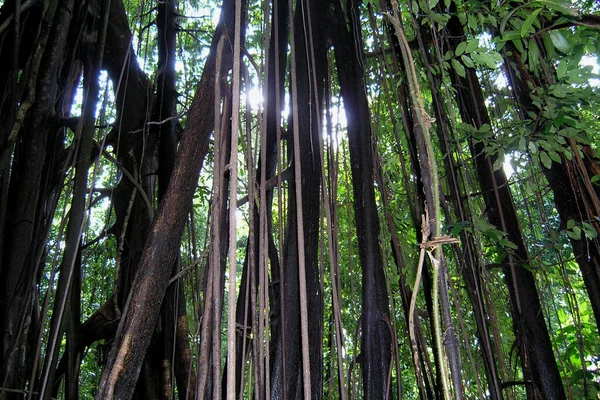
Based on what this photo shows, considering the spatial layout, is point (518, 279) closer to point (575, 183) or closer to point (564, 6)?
point (575, 183)

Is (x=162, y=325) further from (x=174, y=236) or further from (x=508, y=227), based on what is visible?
(x=508, y=227)

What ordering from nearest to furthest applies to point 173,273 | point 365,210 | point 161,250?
point 161,250, point 365,210, point 173,273

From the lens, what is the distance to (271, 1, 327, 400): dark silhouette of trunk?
115 centimetres

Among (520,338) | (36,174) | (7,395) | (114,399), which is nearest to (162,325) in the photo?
(7,395)

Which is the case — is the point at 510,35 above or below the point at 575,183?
above

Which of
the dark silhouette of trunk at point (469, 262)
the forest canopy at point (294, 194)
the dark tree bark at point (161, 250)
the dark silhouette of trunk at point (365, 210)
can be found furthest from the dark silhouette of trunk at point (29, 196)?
the dark silhouette of trunk at point (469, 262)

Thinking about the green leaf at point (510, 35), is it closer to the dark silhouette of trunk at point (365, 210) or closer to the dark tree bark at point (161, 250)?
the dark silhouette of trunk at point (365, 210)

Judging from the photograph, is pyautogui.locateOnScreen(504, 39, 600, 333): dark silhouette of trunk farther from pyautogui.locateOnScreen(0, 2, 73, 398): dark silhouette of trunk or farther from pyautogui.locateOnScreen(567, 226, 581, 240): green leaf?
pyautogui.locateOnScreen(0, 2, 73, 398): dark silhouette of trunk

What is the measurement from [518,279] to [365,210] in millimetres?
693

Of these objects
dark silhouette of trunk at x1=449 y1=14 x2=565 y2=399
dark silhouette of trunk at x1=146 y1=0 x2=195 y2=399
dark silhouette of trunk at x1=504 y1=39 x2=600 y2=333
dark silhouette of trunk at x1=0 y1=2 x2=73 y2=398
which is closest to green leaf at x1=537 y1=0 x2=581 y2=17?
dark silhouette of trunk at x1=504 y1=39 x2=600 y2=333

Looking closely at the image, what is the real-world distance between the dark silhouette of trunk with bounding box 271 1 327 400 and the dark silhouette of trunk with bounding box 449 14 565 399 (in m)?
0.53

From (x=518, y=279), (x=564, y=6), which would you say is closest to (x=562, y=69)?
(x=564, y=6)

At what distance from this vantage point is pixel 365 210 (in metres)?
1.45

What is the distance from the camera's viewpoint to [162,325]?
6.41 ft
